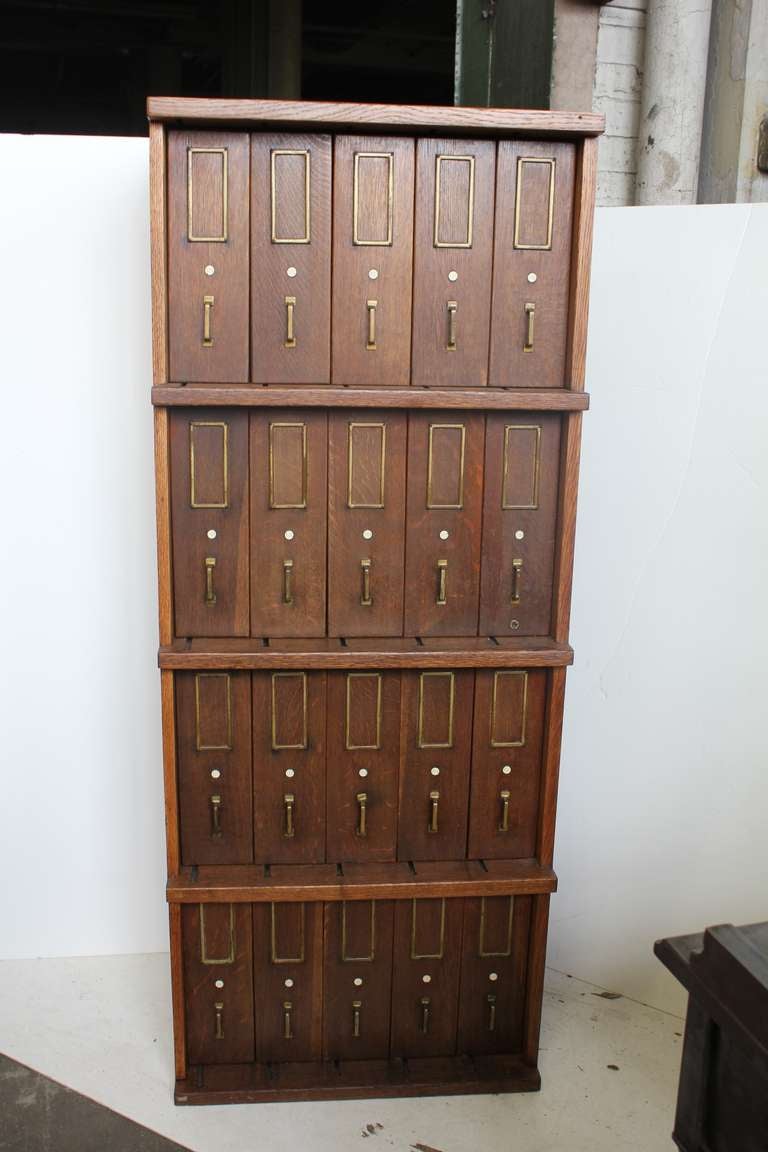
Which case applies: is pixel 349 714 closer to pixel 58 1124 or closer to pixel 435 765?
pixel 435 765

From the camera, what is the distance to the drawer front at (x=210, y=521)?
2105 millimetres

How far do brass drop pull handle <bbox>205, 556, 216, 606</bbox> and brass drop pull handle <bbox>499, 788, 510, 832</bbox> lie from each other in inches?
28.2

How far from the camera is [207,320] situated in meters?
2.05

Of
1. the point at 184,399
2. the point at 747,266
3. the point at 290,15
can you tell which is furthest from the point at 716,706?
the point at 290,15

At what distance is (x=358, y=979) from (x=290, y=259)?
58.5 inches

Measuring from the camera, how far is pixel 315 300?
6.80 feet

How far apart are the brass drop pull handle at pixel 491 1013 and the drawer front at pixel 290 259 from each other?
4.48ft

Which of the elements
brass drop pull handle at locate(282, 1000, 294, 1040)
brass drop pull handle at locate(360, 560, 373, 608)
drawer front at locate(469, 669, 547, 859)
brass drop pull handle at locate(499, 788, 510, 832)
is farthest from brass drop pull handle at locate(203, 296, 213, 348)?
brass drop pull handle at locate(282, 1000, 294, 1040)

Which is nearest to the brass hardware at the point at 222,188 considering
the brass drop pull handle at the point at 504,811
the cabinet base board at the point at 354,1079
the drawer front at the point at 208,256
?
the drawer front at the point at 208,256

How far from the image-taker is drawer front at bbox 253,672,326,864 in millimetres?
2232

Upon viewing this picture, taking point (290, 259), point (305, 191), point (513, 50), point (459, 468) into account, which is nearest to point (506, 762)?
point (459, 468)

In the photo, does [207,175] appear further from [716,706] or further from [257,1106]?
[257,1106]

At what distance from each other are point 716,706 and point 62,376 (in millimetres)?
1677

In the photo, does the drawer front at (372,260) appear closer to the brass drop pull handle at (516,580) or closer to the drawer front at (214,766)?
the brass drop pull handle at (516,580)
